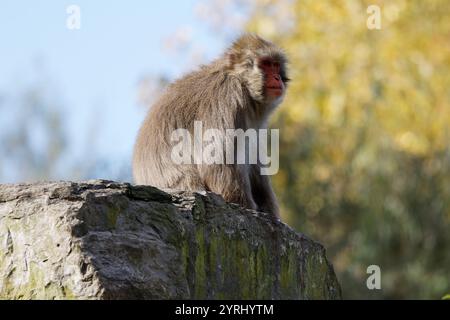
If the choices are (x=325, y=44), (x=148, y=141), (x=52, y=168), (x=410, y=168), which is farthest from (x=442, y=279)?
(x=148, y=141)

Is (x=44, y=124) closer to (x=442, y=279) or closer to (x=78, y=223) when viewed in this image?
(x=442, y=279)

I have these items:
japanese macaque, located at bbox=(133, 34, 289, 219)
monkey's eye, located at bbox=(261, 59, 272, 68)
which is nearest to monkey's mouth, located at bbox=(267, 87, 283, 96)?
japanese macaque, located at bbox=(133, 34, 289, 219)

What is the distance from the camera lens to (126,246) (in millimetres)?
5262

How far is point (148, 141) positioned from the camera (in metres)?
7.23

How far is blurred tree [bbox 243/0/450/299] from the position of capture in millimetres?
16000

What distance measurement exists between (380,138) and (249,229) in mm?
10052

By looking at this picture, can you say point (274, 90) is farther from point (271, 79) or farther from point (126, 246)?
point (126, 246)

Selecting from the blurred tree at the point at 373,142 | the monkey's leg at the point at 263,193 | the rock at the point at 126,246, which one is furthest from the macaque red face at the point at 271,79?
the blurred tree at the point at 373,142

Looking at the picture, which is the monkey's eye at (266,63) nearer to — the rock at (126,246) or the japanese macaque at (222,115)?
the japanese macaque at (222,115)

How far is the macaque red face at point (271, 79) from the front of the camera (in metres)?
7.61

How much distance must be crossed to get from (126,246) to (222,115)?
2150mm

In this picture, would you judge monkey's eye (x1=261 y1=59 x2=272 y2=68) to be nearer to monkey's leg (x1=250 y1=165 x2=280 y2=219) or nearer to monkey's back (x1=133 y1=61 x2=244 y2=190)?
monkey's back (x1=133 y1=61 x2=244 y2=190)

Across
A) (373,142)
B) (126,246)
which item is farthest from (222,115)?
(373,142)

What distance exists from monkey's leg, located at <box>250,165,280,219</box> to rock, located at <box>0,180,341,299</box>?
128 centimetres
